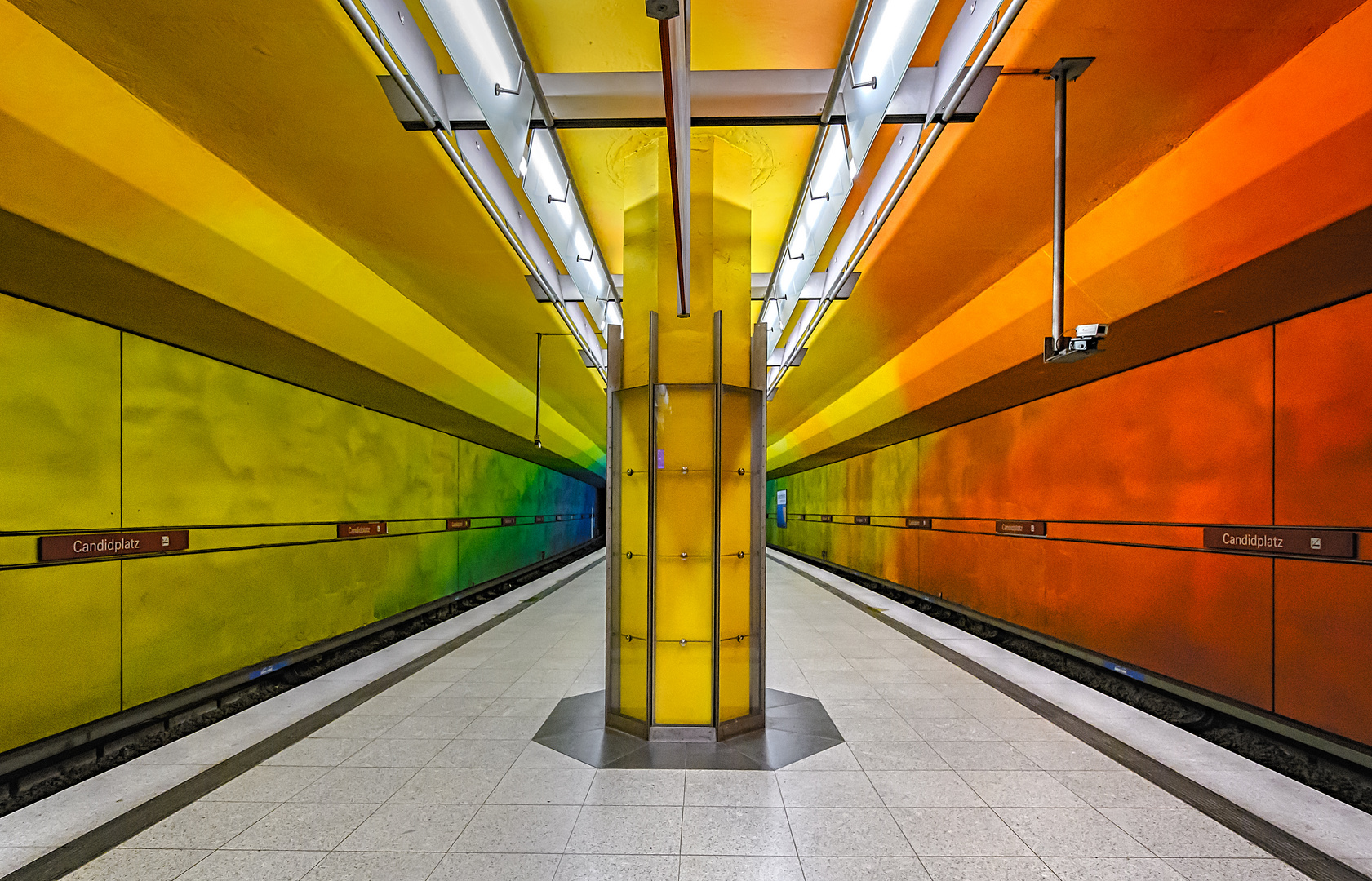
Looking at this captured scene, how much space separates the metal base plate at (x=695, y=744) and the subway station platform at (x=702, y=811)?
0.10m

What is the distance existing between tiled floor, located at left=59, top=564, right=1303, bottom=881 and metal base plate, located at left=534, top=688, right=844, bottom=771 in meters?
Answer: 0.11

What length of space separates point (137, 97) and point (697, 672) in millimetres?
4285

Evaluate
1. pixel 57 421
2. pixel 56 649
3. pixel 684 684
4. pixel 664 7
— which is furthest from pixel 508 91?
pixel 56 649

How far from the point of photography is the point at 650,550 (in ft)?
13.3

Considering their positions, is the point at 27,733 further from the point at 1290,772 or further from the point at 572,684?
the point at 1290,772

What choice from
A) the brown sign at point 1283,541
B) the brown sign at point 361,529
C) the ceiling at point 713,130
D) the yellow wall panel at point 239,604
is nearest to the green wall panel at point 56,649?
the yellow wall panel at point 239,604

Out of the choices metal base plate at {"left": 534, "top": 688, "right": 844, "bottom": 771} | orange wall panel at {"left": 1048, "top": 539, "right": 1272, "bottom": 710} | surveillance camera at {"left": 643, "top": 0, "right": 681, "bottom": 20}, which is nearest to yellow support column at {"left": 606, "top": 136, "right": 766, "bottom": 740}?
metal base plate at {"left": 534, "top": 688, "right": 844, "bottom": 771}

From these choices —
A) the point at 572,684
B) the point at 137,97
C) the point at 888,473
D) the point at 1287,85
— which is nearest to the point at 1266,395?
the point at 1287,85

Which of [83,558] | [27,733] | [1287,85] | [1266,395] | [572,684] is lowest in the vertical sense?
[572,684]

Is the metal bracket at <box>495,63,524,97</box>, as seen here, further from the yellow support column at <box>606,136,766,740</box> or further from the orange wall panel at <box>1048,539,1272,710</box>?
the orange wall panel at <box>1048,539,1272,710</box>

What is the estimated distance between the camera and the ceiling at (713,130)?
2494 mm

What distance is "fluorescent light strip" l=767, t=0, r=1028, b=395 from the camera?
219cm

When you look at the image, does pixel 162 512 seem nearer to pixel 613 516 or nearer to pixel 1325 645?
pixel 613 516

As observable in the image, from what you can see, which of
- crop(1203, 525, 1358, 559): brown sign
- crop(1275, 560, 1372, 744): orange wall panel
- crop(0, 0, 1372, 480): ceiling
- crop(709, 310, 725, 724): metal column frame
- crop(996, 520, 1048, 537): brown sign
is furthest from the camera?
crop(996, 520, 1048, 537): brown sign
